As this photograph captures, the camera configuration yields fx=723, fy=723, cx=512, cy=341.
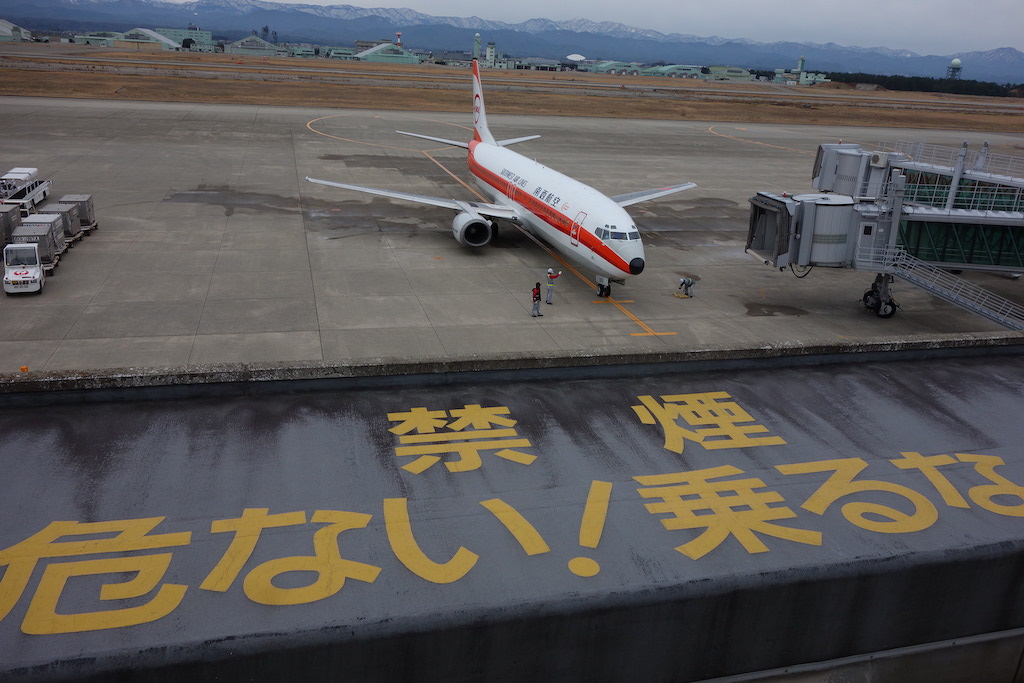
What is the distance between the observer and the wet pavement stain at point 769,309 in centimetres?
3888

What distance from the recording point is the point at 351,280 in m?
39.7

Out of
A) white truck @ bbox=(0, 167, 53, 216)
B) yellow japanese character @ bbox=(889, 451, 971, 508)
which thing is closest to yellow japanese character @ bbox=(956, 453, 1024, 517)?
yellow japanese character @ bbox=(889, 451, 971, 508)

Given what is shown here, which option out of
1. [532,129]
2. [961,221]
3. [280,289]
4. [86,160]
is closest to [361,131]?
[532,129]

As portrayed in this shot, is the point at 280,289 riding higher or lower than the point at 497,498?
lower

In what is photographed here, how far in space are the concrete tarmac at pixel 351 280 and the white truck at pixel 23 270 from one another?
0.99m

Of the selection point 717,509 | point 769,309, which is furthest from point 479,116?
point 717,509

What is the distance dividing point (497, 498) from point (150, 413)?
8309mm

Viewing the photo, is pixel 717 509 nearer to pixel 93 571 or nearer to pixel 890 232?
pixel 93 571

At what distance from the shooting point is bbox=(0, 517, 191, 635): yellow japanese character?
411 inches

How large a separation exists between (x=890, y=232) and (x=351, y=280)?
27.9 m

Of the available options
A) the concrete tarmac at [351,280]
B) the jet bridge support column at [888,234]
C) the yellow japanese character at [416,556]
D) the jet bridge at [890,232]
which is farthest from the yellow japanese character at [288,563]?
the jet bridge support column at [888,234]

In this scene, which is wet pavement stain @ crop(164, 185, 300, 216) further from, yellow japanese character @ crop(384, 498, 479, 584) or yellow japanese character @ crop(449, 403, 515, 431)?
yellow japanese character @ crop(384, 498, 479, 584)

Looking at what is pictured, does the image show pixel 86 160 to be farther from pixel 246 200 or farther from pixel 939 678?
pixel 939 678

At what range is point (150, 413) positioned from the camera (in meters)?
16.3
